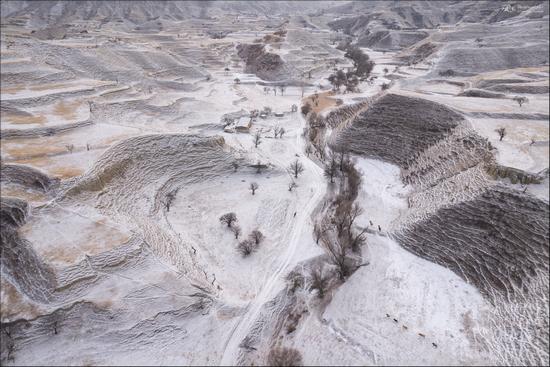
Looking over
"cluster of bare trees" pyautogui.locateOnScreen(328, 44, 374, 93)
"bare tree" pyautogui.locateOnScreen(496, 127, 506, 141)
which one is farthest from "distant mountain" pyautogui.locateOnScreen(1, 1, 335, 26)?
"bare tree" pyautogui.locateOnScreen(496, 127, 506, 141)

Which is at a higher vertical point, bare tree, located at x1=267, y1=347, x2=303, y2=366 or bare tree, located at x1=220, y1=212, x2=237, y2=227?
bare tree, located at x1=220, y1=212, x2=237, y2=227

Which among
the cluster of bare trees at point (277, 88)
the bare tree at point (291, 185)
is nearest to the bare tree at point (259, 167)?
the bare tree at point (291, 185)

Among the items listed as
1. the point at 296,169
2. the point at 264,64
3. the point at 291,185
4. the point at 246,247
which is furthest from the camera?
the point at 264,64

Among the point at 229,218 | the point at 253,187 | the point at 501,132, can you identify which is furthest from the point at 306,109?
the point at 229,218

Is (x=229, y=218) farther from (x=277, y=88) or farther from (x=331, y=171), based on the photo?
(x=277, y=88)

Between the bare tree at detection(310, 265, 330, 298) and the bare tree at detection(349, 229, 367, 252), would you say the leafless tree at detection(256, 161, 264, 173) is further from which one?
the bare tree at detection(310, 265, 330, 298)

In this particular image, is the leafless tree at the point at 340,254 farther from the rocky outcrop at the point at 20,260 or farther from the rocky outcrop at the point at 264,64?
the rocky outcrop at the point at 264,64
